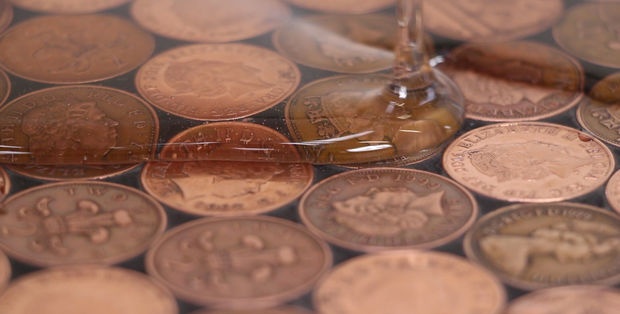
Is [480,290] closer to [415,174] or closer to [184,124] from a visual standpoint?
[415,174]

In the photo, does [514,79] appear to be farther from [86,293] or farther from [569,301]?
[86,293]

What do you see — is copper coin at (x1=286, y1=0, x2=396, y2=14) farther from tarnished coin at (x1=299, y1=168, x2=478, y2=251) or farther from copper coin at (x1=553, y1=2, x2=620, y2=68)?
tarnished coin at (x1=299, y1=168, x2=478, y2=251)

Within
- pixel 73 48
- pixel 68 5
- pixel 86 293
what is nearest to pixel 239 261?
pixel 86 293

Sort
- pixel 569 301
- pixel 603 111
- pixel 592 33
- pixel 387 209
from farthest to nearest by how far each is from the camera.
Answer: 1. pixel 592 33
2. pixel 603 111
3. pixel 387 209
4. pixel 569 301

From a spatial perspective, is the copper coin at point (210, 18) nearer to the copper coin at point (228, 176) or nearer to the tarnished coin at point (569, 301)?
the copper coin at point (228, 176)

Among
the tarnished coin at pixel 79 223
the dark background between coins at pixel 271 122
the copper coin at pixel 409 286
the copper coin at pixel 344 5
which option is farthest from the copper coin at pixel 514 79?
the tarnished coin at pixel 79 223

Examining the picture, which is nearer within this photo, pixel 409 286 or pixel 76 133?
pixel 409 286

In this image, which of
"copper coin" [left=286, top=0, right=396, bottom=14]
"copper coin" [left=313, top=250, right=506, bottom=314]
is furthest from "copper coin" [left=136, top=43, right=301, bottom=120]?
"copper coin" [left=313, top=250, right=506, bottom=314]
